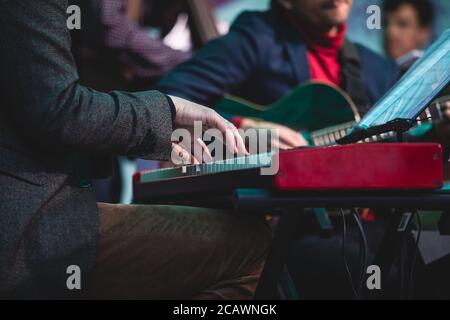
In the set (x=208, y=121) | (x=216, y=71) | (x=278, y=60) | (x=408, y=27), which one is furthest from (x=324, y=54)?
(x=408, y=27)

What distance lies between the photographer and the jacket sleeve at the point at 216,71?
2783 mm

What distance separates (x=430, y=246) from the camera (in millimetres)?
1979

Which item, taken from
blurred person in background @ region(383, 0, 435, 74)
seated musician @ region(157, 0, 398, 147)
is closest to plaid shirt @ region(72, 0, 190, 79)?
seated musician @ region(157, 0, 398, 147)

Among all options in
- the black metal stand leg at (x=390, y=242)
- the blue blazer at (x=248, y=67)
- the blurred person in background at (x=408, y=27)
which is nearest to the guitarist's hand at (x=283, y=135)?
the blue blazer at (x=248, y=67)

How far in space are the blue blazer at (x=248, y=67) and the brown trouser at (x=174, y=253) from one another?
1.29m

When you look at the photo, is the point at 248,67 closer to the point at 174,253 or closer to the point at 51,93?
the point at 174,253

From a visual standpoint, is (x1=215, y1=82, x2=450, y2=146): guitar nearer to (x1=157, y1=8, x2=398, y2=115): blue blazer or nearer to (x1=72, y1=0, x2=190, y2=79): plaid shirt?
(x1=157, y1=8, x2=398, y2=115): blue blazer

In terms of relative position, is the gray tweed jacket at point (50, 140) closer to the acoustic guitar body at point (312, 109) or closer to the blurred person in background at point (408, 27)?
the acoustic guitar body at point (312, 109)

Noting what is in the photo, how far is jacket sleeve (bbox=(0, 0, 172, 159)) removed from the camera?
1.26 meters

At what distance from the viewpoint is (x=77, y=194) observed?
1387mm

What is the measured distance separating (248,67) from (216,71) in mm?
129

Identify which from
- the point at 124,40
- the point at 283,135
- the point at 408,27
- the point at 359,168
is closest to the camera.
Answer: the point at 359,168

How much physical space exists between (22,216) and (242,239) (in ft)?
1.53
